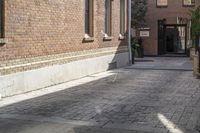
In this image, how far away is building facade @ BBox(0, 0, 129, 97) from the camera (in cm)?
1263

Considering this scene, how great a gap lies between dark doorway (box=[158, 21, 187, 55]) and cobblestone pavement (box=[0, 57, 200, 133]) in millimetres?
24707

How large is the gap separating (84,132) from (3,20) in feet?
17.3

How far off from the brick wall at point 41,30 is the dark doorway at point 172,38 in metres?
20.2

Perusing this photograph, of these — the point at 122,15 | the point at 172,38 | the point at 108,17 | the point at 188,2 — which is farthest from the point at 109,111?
the point at 172,38

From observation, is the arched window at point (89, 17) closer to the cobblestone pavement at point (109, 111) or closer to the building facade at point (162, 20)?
the cobblestone pavement at point (109, 111)

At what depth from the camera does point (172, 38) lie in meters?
41.3

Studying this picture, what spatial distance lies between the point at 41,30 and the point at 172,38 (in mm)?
Answer: 27937

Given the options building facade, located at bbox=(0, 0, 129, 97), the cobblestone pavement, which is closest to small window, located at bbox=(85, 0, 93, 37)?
building facade, located at bbox=(0, 0, 129, 97)

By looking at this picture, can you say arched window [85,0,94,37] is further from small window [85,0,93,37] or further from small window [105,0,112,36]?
small window [105,0,112,36]

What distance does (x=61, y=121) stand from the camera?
911 cm

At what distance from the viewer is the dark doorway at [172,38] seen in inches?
1569

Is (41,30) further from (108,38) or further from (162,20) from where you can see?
(162,20)

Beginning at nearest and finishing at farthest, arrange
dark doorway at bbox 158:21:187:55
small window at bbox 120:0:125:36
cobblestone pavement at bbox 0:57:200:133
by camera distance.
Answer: cobblestone pavement at bbox 0:57:200:133
small window at bbox 120:0:125:36
dark doorway at bbox 158:21:187:55

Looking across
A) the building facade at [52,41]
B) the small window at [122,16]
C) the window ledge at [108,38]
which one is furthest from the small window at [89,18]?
the small window at [122,16]
